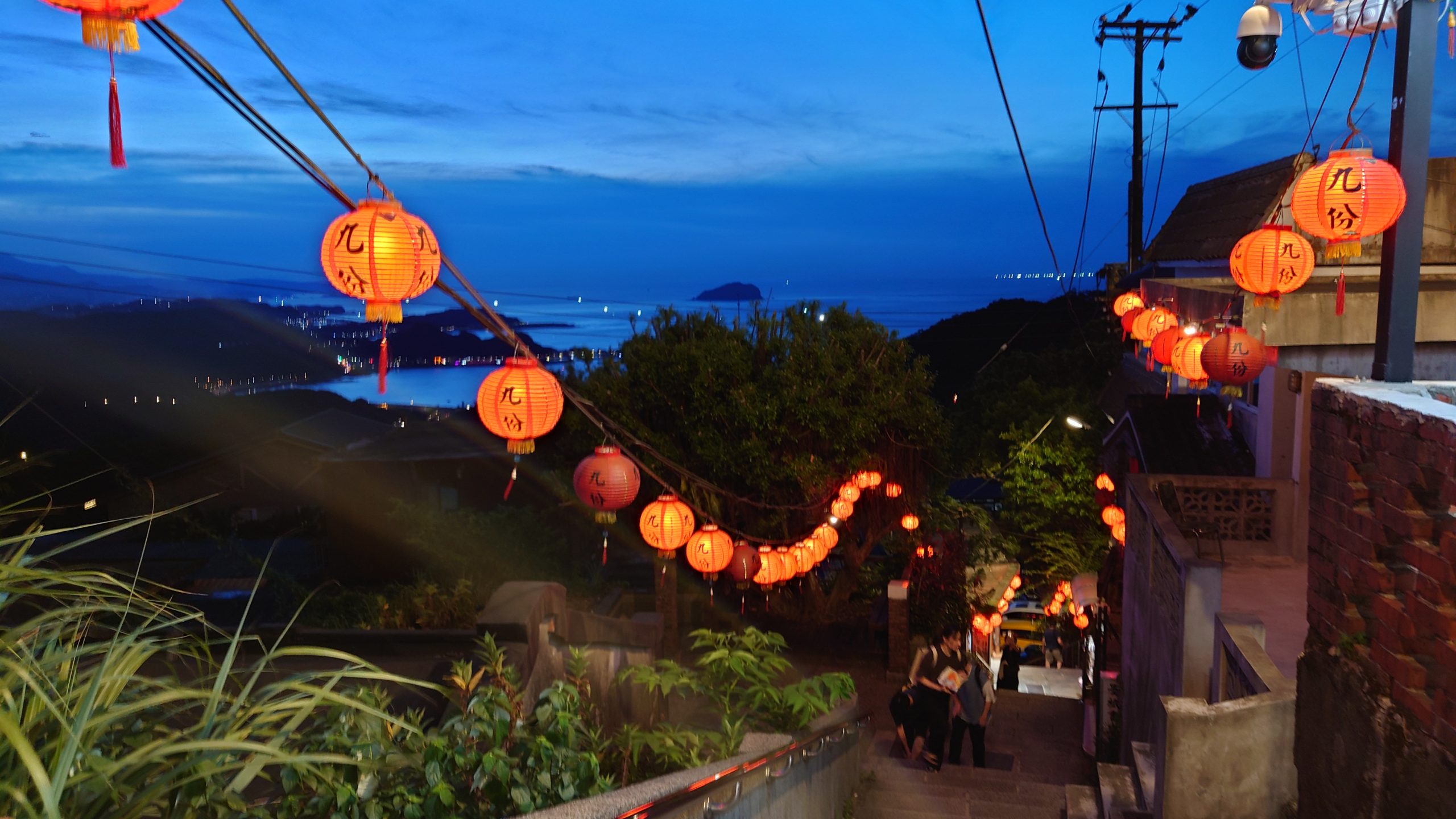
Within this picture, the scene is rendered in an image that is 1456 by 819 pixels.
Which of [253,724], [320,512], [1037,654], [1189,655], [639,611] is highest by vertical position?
[253,724]

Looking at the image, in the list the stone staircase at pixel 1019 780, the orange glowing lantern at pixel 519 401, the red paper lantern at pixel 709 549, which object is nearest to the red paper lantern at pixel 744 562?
the red paper lantern at pixel 709 549

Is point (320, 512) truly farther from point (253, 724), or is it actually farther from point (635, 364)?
point (253, 724)

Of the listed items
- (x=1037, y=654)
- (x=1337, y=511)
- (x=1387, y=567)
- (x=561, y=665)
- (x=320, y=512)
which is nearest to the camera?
(x=1387, y=567)

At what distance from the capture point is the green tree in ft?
46.8

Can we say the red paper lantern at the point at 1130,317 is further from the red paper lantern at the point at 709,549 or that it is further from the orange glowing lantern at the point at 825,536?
the red paper lantern at the point at 709,549

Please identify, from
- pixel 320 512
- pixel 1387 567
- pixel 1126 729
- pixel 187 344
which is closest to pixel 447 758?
pixel 1387 567

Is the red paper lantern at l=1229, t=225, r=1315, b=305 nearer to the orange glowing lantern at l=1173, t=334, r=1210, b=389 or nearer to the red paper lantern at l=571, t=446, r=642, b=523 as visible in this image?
the orange glowing lantern at l=1173, t=334, r=1210, b=389

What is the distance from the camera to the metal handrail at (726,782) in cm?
271

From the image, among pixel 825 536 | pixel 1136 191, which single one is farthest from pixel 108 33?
pixel 1136 191

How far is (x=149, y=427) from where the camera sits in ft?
69.6

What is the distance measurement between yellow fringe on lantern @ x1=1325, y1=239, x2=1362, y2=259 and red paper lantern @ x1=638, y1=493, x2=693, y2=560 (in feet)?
18.8

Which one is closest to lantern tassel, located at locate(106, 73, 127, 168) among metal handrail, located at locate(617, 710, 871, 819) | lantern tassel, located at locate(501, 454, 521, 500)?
metal handrail, located at locate(617, 710, 871, 819)

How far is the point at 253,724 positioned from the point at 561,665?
578cm

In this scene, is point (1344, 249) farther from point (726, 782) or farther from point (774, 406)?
point (774, 406)
